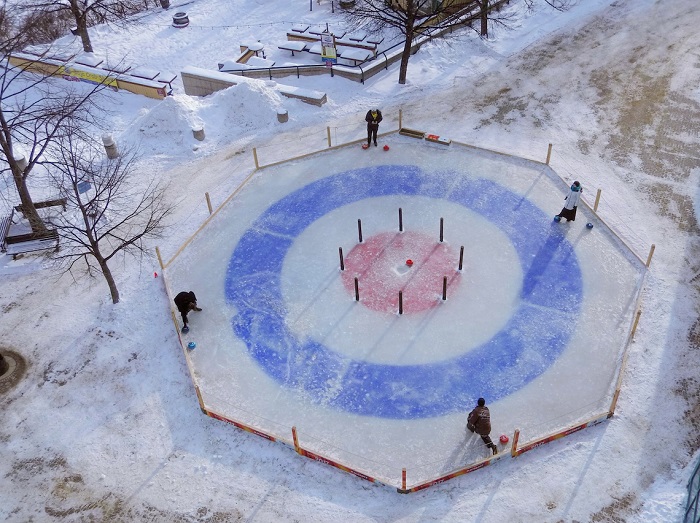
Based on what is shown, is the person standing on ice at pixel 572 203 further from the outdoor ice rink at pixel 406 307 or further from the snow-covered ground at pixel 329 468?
the snow-covered ground at pixel 329 468

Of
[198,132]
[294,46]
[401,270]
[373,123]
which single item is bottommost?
[401,270]

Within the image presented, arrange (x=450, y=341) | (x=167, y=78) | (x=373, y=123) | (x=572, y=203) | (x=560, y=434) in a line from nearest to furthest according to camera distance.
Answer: (x=560, y=434) < (x=450, y=341) < (x=572, y=203) < (x=373, y=123) < (x=167, y=78)

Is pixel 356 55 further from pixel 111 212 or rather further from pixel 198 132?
pixel 111 212

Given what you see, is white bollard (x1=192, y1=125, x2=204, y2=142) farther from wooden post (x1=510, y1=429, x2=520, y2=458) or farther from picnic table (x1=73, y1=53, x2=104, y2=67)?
wooden post (x1=510, y1=429, x2=520, y2=458)

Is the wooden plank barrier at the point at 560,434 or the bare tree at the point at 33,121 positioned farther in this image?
the bare tree at the point at 33,121

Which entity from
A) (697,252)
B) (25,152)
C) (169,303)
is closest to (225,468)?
(169,303)

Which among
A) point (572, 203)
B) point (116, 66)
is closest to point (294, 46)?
point (116, 66)

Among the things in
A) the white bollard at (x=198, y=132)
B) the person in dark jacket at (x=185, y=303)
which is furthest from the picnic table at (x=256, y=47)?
the person in dark jacket at (x=185, y=303)
